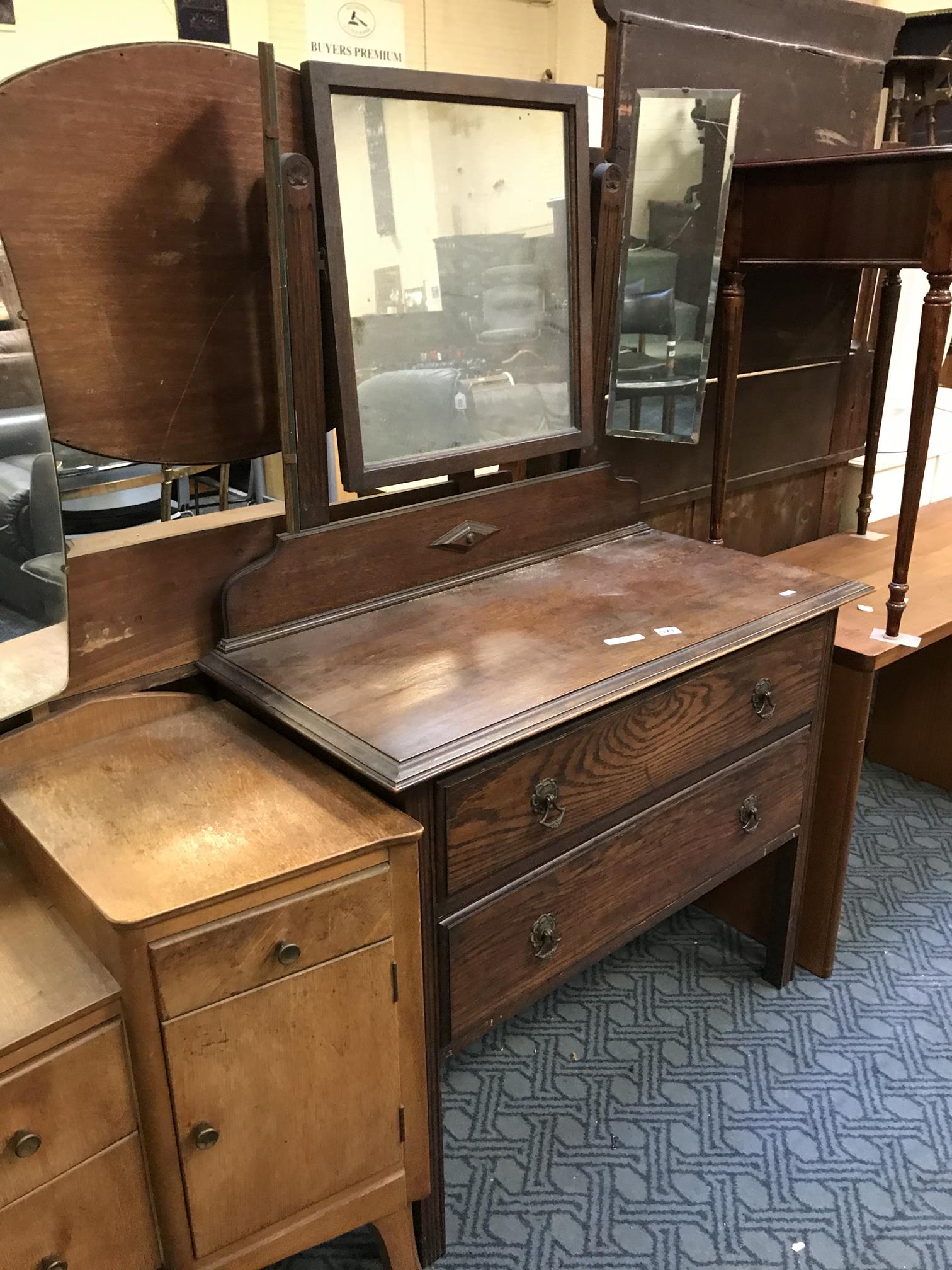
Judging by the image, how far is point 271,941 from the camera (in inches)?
42.3

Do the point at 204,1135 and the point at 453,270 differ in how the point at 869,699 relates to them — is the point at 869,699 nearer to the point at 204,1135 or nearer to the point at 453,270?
the point at 453,270

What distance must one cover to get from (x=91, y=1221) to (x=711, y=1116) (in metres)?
1.05

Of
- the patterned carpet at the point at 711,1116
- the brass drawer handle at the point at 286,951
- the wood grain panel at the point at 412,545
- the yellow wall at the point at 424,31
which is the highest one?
the yellow wall at the point at 424,31

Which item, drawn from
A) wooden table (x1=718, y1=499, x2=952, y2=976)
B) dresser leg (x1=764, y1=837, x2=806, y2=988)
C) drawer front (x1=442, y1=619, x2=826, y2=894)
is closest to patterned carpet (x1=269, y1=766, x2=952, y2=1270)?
dresser leg (x1=764, y1=837, x2=806, y2=988)

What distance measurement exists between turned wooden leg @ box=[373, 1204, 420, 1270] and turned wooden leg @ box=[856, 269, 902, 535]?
2.02 m

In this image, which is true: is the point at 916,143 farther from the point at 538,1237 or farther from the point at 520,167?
the point at 538,1237

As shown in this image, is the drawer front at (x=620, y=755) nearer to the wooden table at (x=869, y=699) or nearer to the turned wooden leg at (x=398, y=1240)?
the wooden table at (x=869, y=699)

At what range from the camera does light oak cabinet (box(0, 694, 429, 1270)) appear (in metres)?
1.04

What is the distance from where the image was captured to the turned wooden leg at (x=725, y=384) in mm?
2016

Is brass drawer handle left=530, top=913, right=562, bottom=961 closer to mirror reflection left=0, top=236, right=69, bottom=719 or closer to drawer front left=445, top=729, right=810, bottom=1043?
drawer front left=445, top=729, right=810, bottom=1043

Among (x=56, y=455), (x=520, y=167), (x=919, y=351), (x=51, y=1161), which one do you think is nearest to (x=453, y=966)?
(x=51, y=1161)

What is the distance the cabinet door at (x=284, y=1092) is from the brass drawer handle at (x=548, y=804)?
0.28 metres

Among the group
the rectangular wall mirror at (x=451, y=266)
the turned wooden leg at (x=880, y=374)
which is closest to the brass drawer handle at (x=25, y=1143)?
the rectangular wall mirror at (x=451, y=266)

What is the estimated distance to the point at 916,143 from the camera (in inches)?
91.1
